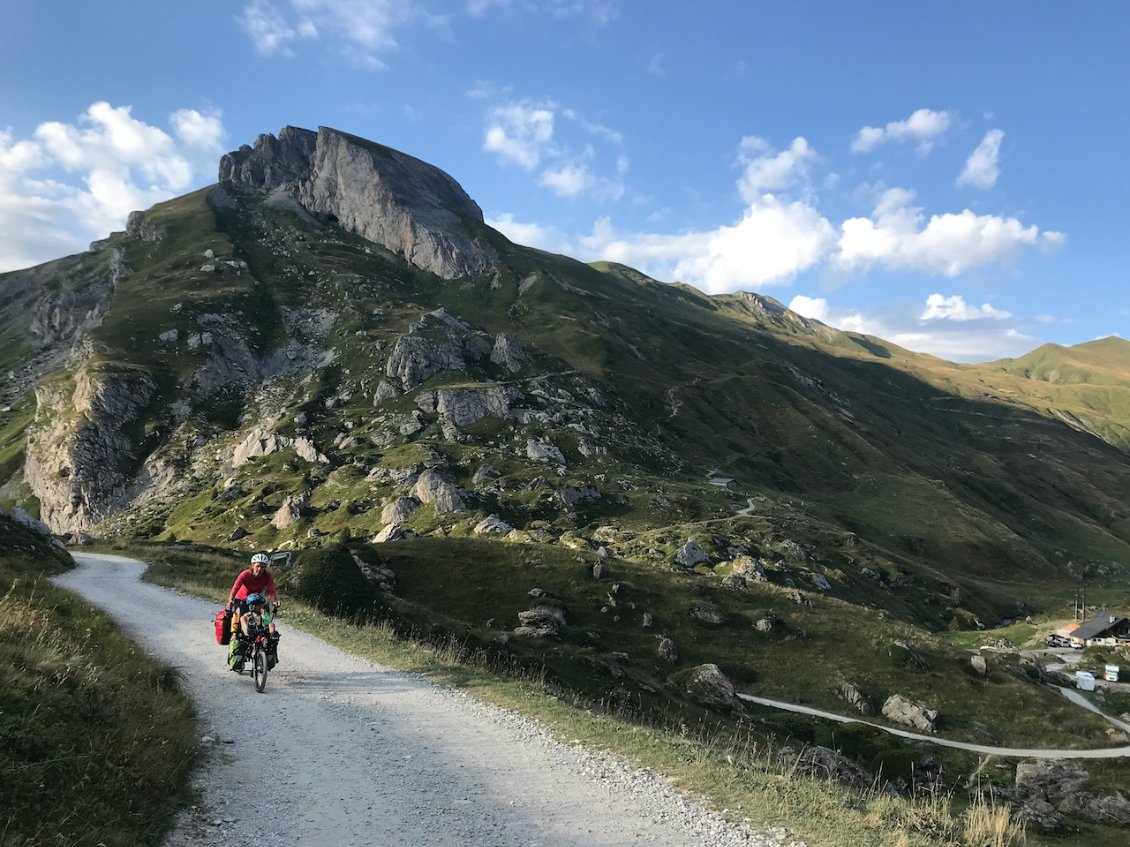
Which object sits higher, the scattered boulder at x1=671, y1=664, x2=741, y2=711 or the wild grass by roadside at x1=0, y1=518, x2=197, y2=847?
the wild grass by roadside at x1=0, y1=518, x2=197, y2=847

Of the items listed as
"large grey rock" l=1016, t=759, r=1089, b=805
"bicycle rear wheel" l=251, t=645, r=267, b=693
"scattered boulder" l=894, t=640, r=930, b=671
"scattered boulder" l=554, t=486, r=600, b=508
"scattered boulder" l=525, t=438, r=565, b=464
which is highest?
"scattered boulder" l=525, t=438, r=565, b=464

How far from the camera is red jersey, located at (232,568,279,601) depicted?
1881 centimetres

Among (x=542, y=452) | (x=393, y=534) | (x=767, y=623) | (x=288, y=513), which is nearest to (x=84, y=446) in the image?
(x=288, y=513)

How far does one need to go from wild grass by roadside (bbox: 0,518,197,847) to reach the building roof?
5156 inches

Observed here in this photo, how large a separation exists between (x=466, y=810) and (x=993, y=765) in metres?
54.4

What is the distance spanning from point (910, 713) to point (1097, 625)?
79.6 meters

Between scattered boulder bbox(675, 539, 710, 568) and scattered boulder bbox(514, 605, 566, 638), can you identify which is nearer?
scattered boulder bbox(514, 605, 566, 638)

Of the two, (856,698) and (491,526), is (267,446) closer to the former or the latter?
(491,526)

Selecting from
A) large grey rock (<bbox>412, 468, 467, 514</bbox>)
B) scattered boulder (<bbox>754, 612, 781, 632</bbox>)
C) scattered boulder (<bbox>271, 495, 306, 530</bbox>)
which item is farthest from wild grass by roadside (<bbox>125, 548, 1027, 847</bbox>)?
scattered boulder (<bbox>271, 495, 306, 530</bbox>)

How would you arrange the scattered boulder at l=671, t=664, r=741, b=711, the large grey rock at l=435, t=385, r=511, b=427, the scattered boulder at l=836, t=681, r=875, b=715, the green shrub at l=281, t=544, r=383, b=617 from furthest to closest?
the large grey rock at l=435, t=385, r=511, b=427 → the scattered boulder at l=836, t=681, r=875, b=715 → the scattered boulder at l=671, t=664, r=741, b=711 → the green shrub at l=281, t=544, r=383, b=617

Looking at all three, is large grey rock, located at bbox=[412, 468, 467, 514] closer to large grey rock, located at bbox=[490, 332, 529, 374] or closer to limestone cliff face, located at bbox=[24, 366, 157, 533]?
large grey rock, located at bbox=[490, 332, 529, 374]

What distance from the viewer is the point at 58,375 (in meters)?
163

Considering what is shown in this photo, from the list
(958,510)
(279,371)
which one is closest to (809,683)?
(958,510)

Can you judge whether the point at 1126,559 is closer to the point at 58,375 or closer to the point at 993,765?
the point at 993,765
